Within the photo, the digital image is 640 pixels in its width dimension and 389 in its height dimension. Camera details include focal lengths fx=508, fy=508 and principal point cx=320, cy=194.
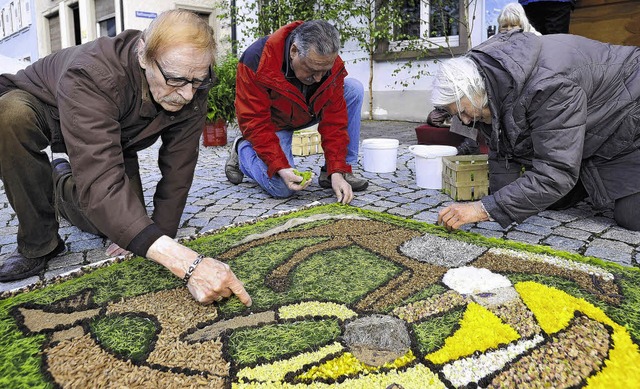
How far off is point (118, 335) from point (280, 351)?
0.54 m

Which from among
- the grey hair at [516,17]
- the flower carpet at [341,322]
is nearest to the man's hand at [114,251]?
the flower carpet at [341,322]

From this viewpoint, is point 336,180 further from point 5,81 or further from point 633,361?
point 633,361

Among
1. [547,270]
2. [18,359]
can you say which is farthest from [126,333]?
[547,270]

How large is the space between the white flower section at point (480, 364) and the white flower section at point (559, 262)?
73 cm

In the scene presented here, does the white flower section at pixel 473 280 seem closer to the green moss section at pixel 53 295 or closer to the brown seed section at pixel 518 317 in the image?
the brown seed section at pixel 518 317

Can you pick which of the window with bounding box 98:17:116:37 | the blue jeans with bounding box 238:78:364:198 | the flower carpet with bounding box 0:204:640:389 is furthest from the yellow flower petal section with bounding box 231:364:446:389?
the window with bounding box 98:17:116:37

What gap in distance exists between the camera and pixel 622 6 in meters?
4.87

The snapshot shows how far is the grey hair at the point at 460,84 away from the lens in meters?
2.26

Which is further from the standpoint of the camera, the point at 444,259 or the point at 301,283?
the point at 444,259

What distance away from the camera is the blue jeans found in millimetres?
3611

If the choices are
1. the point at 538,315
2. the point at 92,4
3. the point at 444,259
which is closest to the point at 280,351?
the point at 538,315

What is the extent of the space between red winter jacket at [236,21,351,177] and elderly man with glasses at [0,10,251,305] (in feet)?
3.20

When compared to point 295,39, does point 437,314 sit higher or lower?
lower

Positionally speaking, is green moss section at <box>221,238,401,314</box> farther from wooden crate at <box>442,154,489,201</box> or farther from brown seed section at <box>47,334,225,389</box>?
wooden crate at <box>442,154,489,201</box>
